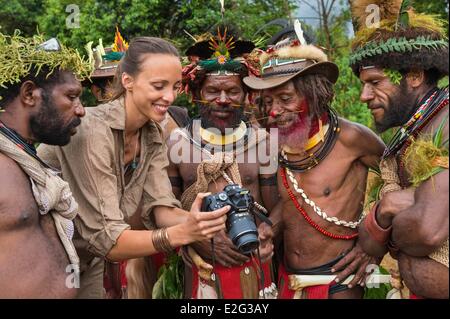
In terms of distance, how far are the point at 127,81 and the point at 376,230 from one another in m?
1.83

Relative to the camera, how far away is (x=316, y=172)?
430 cm

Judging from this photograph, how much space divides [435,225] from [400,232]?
0.26m

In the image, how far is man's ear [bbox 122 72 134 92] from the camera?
12.6 ft

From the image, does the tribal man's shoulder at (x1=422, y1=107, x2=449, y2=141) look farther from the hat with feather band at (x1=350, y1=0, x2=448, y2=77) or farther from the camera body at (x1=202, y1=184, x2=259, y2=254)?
the camera body at (x1=202, y1=184, x2=259, y2=254)

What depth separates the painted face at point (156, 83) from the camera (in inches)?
147

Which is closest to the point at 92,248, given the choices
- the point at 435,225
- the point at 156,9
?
the point at 435,225

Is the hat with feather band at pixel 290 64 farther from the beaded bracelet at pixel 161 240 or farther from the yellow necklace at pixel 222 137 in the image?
the beaded bracelet at pixel 161 240

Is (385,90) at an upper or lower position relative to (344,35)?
upper

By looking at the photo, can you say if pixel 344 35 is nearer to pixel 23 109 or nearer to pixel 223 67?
pixel 223 67

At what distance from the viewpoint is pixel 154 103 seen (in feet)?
12.4

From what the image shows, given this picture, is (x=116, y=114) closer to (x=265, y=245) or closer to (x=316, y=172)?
(x=265, y=245)

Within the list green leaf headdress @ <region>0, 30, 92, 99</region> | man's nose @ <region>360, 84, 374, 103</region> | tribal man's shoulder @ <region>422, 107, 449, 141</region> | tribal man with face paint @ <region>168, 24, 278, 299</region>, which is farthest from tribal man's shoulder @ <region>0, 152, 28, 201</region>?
tribal man's shoulder @ <region>422, 107, 449, 141</region>

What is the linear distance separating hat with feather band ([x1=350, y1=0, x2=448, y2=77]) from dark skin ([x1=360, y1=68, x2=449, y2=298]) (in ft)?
0.38

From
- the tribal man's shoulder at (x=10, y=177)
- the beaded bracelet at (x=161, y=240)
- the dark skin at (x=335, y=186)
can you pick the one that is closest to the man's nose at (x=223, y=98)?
the dark skin at (x=335, y=186)
